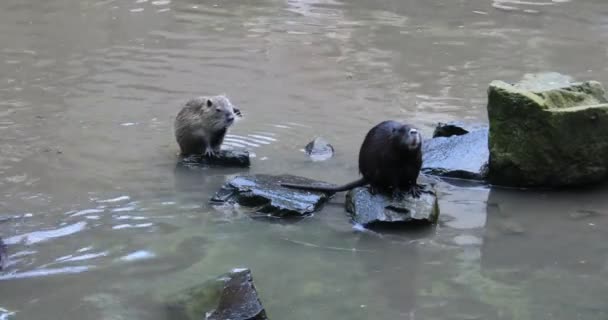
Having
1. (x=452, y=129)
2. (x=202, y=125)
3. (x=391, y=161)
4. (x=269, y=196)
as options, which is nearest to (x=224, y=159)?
(x=202, y=125)

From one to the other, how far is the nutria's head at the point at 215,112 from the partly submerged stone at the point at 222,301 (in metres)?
3.04

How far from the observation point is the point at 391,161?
609 cm

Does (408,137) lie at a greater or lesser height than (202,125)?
greater

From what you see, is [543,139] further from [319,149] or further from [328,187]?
[319,149]

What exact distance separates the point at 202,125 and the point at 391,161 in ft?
6.86

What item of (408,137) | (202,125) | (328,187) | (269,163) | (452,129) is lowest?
(269,163)

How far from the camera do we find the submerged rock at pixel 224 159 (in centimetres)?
723

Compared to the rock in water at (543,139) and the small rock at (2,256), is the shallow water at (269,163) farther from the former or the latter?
the rock in water at (543,139)

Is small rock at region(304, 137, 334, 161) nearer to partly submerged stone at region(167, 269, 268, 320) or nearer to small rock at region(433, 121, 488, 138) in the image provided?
small rock at region(433, 121, 488, 138)

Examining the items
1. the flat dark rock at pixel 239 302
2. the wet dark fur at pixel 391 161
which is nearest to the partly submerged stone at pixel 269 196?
the wet dark fur at pixel 391 161

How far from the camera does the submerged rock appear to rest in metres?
7.23

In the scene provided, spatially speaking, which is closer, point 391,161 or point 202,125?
point 391,161

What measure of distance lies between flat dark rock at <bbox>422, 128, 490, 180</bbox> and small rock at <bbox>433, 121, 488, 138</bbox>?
14 cm

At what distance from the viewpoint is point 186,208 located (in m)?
6.14
